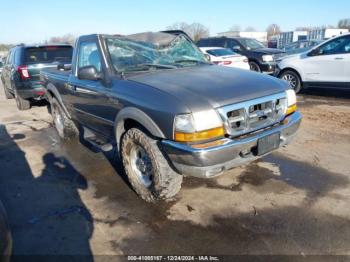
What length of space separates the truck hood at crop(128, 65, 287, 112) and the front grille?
6cm

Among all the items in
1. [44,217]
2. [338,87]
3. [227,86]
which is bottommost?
[44,217]

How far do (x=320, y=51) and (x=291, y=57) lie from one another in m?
0.86

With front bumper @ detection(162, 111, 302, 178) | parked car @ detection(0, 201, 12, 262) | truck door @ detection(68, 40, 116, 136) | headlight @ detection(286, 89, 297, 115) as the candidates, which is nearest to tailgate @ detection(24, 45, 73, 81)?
truck door @ detection(68, 40, 116, 136)

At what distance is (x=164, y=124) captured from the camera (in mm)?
3061

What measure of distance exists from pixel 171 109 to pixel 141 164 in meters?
0.99

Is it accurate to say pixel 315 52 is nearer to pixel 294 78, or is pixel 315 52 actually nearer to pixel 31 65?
pixel 294 78

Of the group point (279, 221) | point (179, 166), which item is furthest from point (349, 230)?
point (179, 166)

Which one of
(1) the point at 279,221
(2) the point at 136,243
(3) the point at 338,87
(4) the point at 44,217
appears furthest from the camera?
(3) the point at 338,87

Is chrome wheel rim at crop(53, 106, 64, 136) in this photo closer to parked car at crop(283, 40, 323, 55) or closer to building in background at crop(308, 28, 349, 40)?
parked car at crop(283, 40, 323, 55)

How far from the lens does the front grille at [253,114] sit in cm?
306

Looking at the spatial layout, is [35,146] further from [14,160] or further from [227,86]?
[227,86]

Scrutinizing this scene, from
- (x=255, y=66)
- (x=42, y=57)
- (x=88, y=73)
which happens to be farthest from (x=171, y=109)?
(x=255, y=66)

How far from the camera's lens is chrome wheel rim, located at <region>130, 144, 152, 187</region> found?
356 cm

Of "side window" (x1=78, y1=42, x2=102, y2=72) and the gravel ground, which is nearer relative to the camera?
the gravel ground
